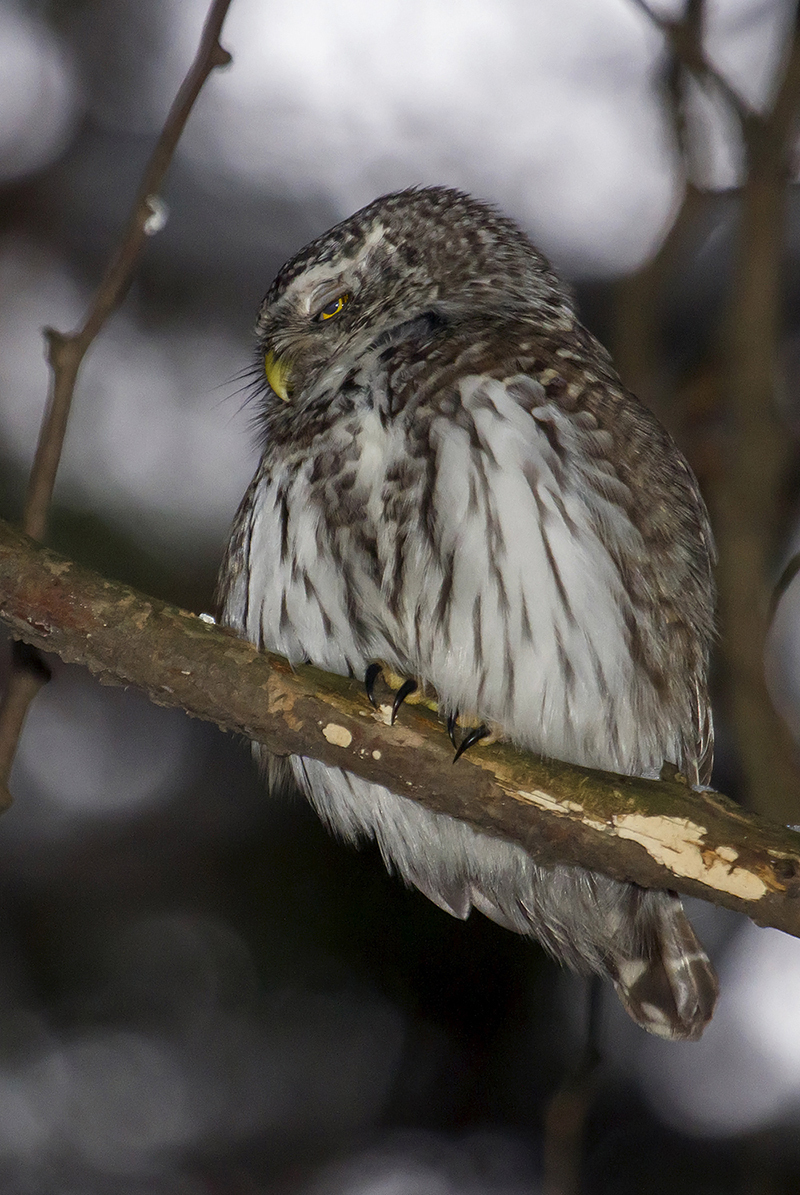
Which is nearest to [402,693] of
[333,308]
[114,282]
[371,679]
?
[371,679]

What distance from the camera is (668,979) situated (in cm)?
293

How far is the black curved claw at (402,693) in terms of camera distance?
96.0 inches

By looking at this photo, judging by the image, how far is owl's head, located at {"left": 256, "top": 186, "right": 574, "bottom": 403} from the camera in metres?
3.20

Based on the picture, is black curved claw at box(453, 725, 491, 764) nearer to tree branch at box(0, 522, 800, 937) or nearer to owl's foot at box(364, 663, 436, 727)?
tree branch at box(0, 522, 800, 937)

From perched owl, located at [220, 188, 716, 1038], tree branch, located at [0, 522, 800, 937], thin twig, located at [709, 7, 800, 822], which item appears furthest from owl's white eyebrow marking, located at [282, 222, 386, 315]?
tree branch, located at [0, 522, 800, 937]

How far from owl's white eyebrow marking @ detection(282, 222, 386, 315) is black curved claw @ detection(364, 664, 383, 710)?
117cm

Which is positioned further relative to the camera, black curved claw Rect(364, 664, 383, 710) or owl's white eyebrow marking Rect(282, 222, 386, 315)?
owl's white eyebrow marking Rect(282, 222, 386, 315)

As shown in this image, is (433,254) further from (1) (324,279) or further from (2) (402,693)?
(2) (402,693)

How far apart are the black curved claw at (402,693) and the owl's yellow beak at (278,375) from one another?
984 mm

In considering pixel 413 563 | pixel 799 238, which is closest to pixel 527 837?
pixel 413 563

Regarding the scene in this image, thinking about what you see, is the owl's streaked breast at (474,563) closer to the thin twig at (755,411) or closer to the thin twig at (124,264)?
the thin twig at (124,264)

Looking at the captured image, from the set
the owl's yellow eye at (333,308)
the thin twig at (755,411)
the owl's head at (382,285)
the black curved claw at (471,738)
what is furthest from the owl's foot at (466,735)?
the owl's yellow eye at (333,308)

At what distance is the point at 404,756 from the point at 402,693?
8.9 inches

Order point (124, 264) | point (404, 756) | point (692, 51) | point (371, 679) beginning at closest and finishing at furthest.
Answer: point (124, 264), point (404, 756), point (371, 679), point (692, 51)
